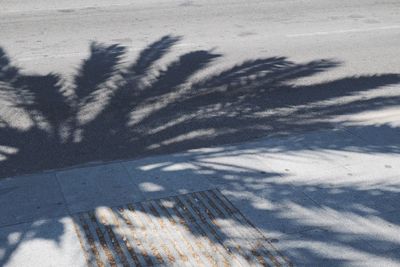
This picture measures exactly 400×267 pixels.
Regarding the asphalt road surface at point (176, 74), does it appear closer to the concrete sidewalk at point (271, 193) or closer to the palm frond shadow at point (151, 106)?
the palm frond shadow at point (151, 106)

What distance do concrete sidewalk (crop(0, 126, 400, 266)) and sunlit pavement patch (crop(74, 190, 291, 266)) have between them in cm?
10

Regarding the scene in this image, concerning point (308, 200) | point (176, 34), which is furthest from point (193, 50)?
point (308, 200)

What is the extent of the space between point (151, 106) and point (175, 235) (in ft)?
12.2

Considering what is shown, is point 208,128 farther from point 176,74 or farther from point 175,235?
point 175,235

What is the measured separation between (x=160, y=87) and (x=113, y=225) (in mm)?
4380

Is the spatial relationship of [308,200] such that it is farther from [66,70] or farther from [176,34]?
[176,34]

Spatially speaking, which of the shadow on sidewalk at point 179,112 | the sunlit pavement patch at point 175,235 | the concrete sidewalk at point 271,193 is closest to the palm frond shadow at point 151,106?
the shadow on sidewalk at point 179,112

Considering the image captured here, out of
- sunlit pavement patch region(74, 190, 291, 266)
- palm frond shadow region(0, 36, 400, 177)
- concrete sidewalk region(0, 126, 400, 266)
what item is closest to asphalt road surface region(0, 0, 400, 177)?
palm frond shadow region(0, 36, 400, 177)

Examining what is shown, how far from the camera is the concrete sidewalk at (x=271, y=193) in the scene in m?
5.62

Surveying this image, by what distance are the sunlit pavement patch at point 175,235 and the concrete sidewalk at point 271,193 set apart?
0.10 metres

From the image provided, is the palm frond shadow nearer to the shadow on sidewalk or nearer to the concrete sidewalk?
the shadow on sidewalk

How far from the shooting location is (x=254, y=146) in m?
7.83

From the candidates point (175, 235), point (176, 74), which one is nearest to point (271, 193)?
point (175, 235)

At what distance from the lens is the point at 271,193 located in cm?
662
